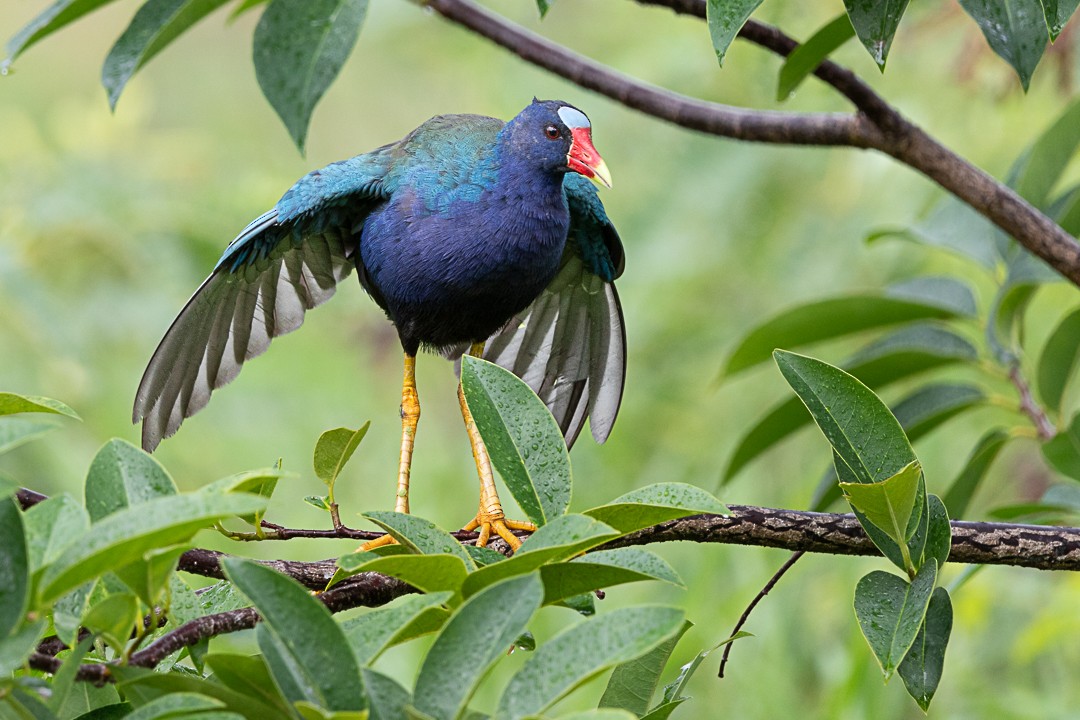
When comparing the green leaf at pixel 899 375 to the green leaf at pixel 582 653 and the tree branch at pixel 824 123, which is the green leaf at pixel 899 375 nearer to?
the tree branch at pixel 824 123

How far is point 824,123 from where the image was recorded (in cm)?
212

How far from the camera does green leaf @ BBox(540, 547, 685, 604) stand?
1.11 m

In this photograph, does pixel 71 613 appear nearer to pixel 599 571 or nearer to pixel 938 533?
pixel 599 571

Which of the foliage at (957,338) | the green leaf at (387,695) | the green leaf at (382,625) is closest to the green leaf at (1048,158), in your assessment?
the foliage at (957,338)

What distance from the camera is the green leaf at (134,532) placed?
848 millimetres

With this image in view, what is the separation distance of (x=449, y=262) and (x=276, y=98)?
30.2 inches

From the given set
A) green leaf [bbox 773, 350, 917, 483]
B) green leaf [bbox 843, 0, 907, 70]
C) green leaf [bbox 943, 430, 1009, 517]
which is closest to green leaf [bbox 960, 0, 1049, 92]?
green leaf [bbox 843, 0, 907, 70]

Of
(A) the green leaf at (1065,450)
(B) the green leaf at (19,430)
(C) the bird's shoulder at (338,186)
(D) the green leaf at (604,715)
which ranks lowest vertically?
(A) the green leaf at (1065,450)

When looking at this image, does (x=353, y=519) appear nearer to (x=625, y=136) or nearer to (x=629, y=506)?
(x=625, y=136)

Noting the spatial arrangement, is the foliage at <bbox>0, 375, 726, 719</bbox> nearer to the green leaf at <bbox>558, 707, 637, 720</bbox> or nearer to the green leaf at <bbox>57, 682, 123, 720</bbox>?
the green leaf at <bbox>558, 707, 637, 720</bbox>

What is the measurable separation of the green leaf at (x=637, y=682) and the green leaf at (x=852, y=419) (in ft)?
0.99

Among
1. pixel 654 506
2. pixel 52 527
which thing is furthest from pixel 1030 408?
pixel 52 527

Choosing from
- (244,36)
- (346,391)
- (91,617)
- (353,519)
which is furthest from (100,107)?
(244,36)

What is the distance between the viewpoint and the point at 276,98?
1572 millimetres
